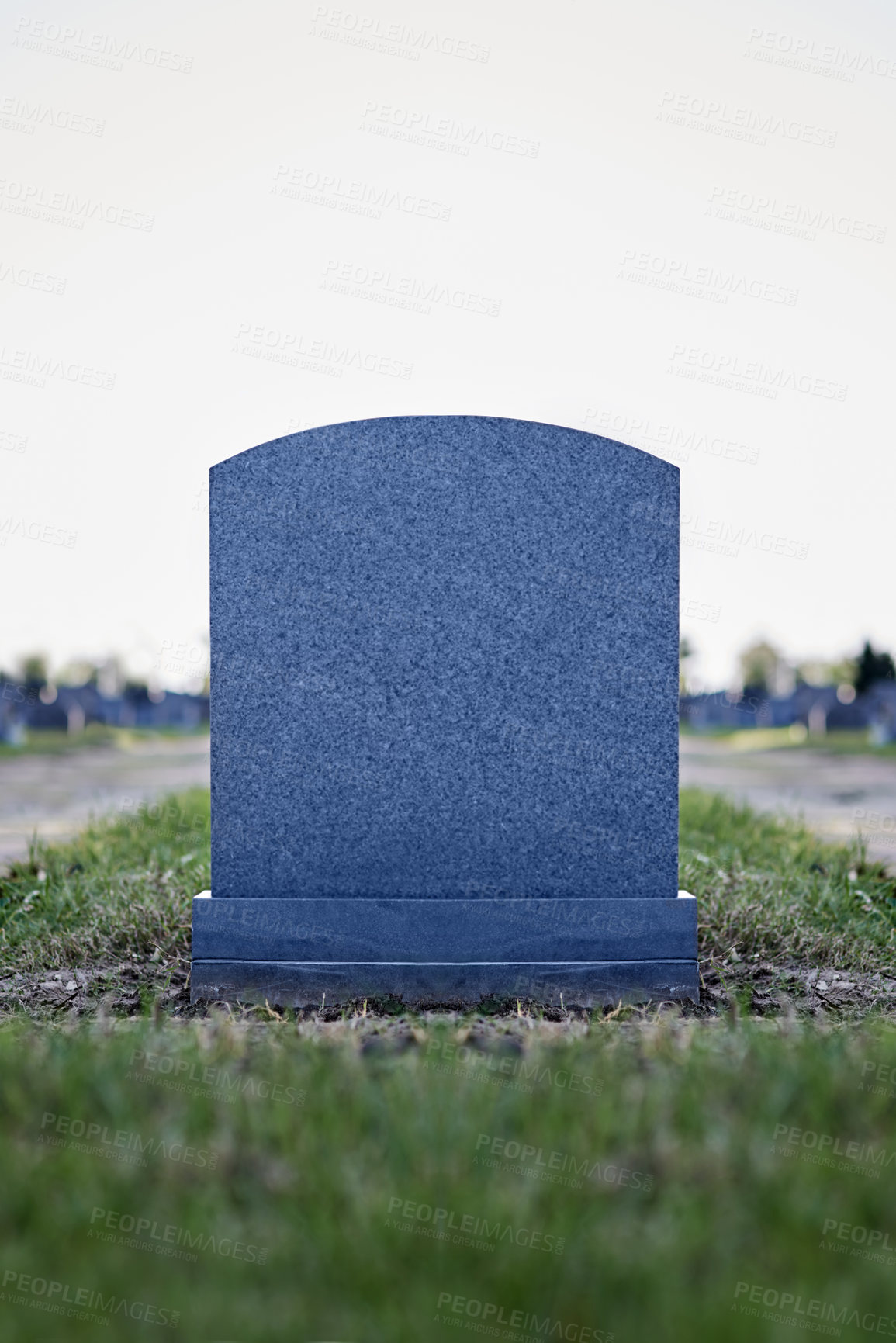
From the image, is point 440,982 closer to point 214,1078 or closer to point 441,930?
point 441,930

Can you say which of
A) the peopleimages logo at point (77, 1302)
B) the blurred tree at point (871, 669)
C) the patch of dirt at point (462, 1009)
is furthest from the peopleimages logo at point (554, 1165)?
the blurred tree at point (871, 669)

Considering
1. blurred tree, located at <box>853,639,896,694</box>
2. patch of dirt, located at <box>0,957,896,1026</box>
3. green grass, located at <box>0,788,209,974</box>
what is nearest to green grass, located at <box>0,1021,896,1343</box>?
patch of dirt, located at <box>0,957,896,1026</box>

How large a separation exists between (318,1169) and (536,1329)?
1.81ft

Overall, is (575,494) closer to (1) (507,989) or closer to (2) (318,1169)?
(1) (507,989)

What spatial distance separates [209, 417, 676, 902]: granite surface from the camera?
16.8ft

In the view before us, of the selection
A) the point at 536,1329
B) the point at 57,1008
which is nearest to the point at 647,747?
the point at 57,1008

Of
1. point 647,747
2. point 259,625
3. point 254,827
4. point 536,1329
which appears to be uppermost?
point 259,625

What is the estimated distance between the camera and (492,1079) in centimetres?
276

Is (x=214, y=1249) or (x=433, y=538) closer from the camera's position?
(x=214, y=1249)

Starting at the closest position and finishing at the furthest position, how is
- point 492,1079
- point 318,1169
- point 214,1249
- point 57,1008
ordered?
point 214,1249 < point 318,1169 < point 492,1079 < point 57,1008

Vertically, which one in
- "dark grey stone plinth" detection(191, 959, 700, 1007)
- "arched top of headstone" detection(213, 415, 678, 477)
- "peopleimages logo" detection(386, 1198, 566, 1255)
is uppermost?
"arched top of headstone" detection(213, 415, 678, 477)

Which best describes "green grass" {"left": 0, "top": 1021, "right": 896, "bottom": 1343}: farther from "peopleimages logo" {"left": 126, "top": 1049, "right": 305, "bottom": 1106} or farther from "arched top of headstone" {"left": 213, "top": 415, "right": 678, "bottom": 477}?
"arched top of headstone" {"left": 213, "top": 415, "right": 678, "bottom": 477}

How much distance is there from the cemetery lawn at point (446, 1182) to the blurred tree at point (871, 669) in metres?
47.7

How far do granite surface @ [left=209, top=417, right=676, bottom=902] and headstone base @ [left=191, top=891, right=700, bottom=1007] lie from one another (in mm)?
114
